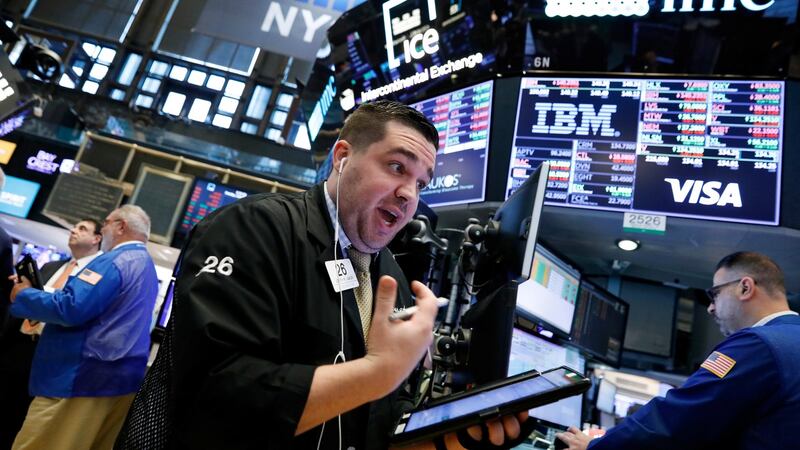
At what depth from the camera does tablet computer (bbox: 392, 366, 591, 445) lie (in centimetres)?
86

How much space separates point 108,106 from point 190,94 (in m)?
2.58

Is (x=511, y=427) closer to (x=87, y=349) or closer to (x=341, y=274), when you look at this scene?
(x=341, y=274)

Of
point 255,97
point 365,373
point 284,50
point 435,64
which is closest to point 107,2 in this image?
point 255,97

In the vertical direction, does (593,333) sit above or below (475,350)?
above

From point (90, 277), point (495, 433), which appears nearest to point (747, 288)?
point (495, 433)

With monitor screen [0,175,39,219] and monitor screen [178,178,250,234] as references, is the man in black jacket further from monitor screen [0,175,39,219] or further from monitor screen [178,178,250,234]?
monitor screen [0,175,39,219]

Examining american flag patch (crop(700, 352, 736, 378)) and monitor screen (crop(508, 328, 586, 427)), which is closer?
american flag patch (crop(700, 352, 736, 378))

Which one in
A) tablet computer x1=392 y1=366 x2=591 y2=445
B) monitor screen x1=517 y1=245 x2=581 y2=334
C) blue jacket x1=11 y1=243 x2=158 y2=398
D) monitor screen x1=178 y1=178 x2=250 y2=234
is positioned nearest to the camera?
tablet computer x1=392 y1=366 x2=591 y2=445

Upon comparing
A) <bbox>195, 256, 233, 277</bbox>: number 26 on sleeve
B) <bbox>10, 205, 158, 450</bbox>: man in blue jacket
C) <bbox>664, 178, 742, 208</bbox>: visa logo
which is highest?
<bbox>664, 178, 742, 208</bbox>: visa logo

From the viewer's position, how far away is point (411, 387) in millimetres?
1621

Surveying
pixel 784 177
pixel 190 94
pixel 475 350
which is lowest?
pixel 475 350

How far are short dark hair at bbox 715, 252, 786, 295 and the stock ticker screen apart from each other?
0.33 metres

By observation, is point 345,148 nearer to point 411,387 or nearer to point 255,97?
point 411,387

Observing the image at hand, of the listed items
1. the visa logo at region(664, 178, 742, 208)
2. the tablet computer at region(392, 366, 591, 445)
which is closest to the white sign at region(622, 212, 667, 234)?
the visa logo at region(664, 178, 742, 208)
